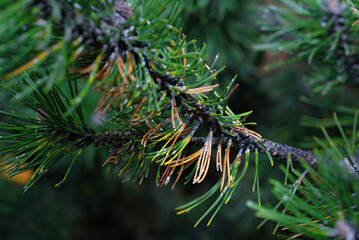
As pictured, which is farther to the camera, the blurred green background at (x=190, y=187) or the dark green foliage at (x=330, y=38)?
the blurred green background at (x=190, y=187)

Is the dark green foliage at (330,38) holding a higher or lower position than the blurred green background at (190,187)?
higher

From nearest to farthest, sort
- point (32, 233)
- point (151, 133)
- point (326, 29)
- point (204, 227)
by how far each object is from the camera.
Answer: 1. point (151, 133)
2. point (326, 29)
3. point (32, 233)
4. point (204, 227)

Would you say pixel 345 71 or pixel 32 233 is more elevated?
pixel 345 71

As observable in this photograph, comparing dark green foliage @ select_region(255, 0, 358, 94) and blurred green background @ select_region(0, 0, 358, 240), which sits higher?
dark green foliage @ select_region(255, 0, 358, 94)

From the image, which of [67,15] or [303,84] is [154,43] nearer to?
[67,15]

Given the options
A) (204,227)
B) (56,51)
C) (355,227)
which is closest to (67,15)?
(56,51)

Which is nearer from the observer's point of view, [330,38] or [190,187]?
[330,38]

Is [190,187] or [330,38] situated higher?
[330,38]

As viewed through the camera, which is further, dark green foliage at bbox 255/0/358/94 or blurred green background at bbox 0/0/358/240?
blurred green background at bbox 0/0/358/240
